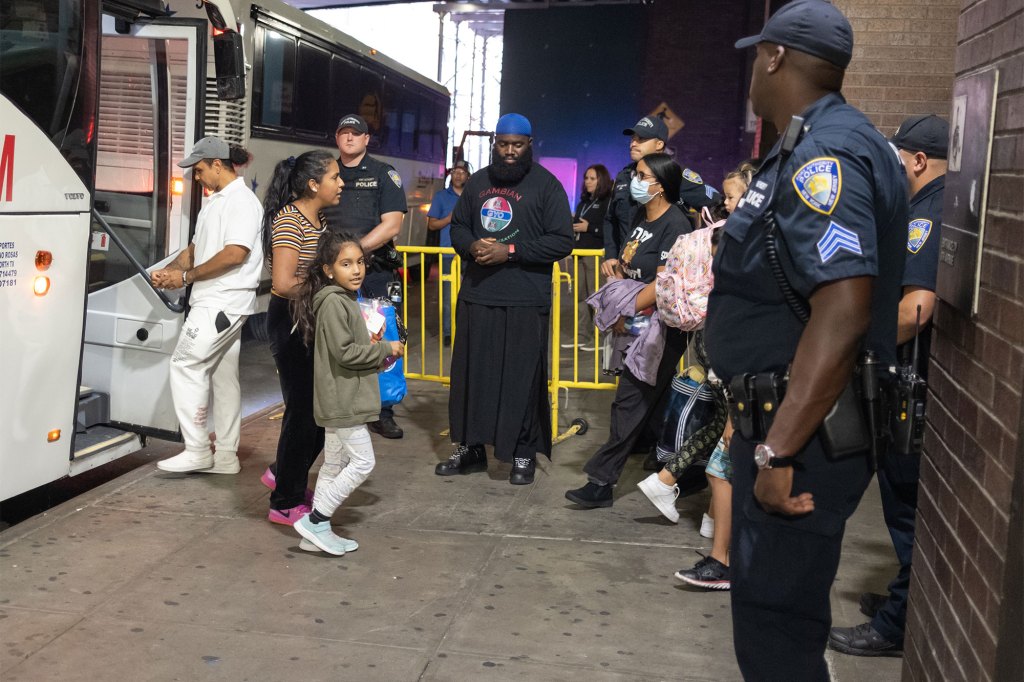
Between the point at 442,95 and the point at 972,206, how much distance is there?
18194 mm

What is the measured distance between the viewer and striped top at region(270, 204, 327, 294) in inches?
Answer: 215

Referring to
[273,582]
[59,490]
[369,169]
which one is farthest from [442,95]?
[273,582]

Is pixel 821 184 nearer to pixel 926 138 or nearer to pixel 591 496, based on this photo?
pixel 926 138

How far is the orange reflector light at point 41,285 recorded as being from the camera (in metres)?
5.17

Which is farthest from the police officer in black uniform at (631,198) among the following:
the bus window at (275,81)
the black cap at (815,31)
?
the bus window at (275,81)

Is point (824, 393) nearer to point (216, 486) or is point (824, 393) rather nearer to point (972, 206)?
point (972, 206)

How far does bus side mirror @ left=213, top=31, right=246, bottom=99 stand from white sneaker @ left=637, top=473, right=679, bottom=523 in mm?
3648

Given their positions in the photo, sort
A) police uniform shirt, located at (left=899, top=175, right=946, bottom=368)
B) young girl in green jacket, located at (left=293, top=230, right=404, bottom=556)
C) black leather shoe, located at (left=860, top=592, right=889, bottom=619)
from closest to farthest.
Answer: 1. police uniform shirt, located at (left=899, top=175, right=946, bottom=368)
2. black leather shoe, located at (left=860, top=592, right=889, bottom=619)
3. young girl in green jacket, located at (left=293, top=230, right=404, bottom=556)

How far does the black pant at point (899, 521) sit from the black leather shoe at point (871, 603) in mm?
316

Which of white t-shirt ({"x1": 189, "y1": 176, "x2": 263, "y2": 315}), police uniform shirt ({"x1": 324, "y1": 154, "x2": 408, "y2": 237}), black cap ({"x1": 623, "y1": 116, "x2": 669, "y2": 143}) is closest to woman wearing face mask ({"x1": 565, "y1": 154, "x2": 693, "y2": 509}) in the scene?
black cap ({"x1": 623, "y1": 116, "x2": 669, "y2": 143})

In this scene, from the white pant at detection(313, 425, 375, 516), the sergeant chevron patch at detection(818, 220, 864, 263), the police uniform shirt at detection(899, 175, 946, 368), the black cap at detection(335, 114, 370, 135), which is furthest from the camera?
the black cap at detection(335, 114, 370, 135)

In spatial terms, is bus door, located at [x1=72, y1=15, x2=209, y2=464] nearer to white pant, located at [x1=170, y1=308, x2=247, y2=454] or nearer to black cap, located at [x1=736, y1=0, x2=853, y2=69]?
white pant, located at [x1=170, y1=308, x2=247, y2=454]

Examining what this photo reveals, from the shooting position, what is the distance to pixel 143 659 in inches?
161

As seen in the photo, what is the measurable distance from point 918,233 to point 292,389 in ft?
9.85
